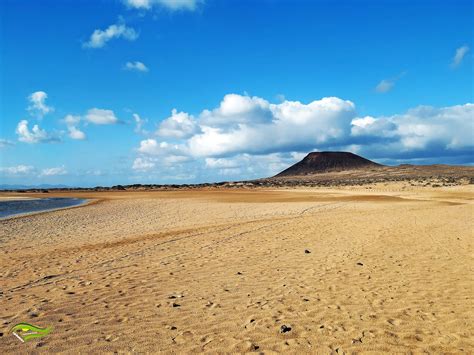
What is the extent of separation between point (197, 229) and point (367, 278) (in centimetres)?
1199

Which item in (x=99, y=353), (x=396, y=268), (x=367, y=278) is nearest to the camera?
(x=99, y=353)

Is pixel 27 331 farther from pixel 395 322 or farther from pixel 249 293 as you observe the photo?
pixel 395 322

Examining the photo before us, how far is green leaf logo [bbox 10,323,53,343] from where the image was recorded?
657cm

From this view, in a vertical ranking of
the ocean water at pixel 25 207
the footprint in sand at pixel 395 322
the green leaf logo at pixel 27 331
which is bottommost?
the footprint in sand at pixel 395 322

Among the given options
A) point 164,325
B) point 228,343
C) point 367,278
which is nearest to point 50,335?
point 164,325

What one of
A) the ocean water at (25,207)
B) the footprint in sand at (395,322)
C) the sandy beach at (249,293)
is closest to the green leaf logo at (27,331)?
the sandy beach at (249,293)

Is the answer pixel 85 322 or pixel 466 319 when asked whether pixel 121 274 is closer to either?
pixel 85 322

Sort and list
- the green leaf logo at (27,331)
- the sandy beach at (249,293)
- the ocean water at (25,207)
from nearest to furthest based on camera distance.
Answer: the sandy beach at (249,293)
the green leaf logo at (27,331)
the ocean water at (25,207)

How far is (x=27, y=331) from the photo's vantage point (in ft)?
22.3

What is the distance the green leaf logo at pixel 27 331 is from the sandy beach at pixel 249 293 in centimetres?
14

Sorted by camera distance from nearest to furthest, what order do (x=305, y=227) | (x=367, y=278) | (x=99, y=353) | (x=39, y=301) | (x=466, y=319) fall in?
(x=99, y=353) → (x=466, y=319) → (x=39, y=301) → (x=367, y=278) → (x=305, y=227)

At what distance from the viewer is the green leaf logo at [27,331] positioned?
657cm

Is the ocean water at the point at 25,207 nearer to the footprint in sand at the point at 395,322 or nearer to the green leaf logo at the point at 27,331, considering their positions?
the green leaf logo at the point at 27,331

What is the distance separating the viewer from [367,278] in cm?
966
